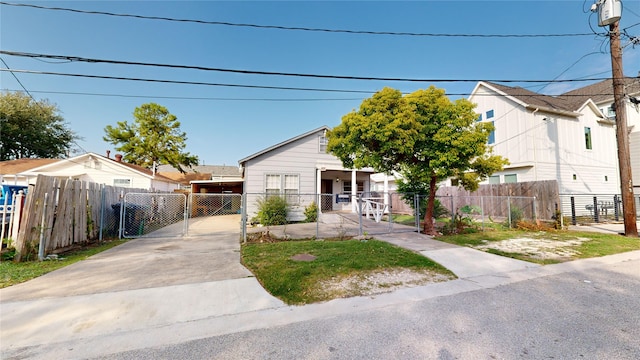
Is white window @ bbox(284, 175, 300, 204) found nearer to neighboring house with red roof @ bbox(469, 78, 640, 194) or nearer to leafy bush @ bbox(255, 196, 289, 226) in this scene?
leafy bush @ bbox(255, 196, 289, 226)

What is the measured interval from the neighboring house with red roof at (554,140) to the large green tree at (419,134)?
892 cm

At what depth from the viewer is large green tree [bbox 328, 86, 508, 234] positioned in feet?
26.8

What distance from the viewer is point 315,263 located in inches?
220

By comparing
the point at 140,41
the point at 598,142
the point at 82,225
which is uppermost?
the point at 140,41

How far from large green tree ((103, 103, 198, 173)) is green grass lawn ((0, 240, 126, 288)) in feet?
64.2

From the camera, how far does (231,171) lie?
37031 mm

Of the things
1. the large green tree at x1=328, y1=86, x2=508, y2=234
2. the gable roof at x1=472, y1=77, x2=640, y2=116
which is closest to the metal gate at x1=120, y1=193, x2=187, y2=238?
the large green tree at x1=328, y1=86, x2=508, y2=234

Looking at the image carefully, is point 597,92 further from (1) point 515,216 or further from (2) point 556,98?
(1) point 515,216

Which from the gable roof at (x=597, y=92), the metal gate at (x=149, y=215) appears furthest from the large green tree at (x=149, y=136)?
the gable roof at (x=597, y=92)

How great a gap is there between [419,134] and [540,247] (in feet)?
16.6

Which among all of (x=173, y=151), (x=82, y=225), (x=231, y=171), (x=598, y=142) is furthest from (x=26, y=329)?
(x=231, y=171)

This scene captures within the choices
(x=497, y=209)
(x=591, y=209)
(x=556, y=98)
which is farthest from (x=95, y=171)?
(x=556, y=98)

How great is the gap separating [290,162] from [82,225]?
8.59 metres

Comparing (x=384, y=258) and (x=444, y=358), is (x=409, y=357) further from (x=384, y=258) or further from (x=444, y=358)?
(x=384, y=258)
